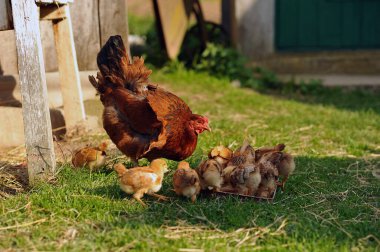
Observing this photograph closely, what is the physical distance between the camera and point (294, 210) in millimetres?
4191

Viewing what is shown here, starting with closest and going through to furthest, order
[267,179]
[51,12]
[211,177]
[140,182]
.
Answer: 1. [140,182]
2. [211,177]
3. [267,179]
4. [51,12]

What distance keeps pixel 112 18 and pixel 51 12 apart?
132 centimetres

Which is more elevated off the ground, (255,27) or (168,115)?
(255,27)

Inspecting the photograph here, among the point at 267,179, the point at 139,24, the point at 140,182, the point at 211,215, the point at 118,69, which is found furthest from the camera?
the point at 139,24

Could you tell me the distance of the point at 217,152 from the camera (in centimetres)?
471

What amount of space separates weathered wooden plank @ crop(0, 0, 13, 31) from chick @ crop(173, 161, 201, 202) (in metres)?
1.69

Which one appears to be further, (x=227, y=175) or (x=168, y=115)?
(x=168, y=115)

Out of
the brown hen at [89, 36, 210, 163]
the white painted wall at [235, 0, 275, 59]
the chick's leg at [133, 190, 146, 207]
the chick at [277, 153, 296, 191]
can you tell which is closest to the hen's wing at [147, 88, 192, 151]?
the brown hen at [89, 36, 210, 163]

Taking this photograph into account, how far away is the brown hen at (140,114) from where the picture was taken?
466 cm

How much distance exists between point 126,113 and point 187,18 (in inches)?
212

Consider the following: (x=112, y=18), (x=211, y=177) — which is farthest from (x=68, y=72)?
(x=211, y=177)

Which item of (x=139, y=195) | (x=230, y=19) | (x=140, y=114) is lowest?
(x=139, y=195)

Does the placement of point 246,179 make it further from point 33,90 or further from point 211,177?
point 33,90

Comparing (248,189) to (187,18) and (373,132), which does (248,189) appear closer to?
(373,132)
